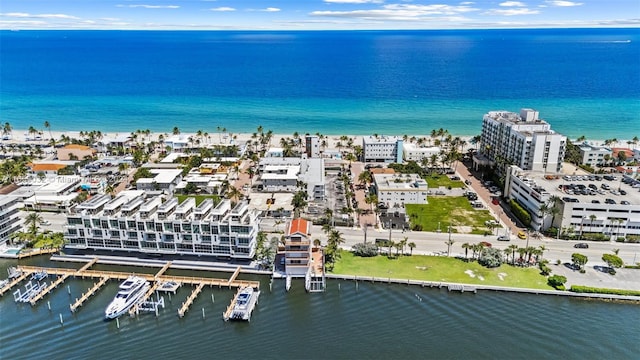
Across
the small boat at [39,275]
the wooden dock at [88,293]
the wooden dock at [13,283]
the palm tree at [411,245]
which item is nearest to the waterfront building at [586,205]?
the palm tree at [411,245]

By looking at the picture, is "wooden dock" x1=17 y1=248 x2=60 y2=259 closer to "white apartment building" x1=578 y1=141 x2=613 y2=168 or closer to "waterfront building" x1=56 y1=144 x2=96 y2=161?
"waterfront building" x1=56 y1=144 x2=96 y2=161

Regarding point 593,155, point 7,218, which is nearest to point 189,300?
point 7,218

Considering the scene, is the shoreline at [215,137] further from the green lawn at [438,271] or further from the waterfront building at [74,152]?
the green lawn at [438,271]

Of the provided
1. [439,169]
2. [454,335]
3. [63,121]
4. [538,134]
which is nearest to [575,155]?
[538,134]

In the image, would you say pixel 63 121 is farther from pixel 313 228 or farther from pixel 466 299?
pixel 466 299

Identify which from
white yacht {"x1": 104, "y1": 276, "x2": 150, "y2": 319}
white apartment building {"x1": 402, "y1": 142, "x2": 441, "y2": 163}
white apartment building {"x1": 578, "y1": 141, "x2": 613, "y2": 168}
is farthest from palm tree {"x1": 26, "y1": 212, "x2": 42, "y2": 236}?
white apartment building {"x1": 578, "y1": 141, "x2": 613, "y2": 168}

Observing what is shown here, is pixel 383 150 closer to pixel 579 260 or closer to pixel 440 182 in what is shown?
pixel 440 182
